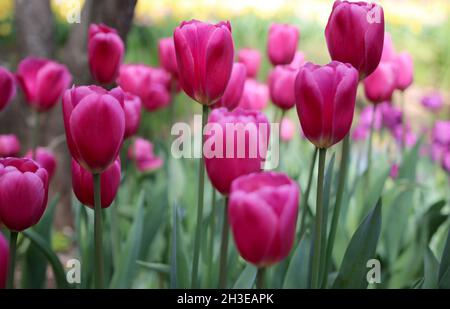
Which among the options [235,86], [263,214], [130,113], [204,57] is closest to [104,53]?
[130,113]

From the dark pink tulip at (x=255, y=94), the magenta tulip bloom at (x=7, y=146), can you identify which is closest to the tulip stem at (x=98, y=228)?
the dark pink tulip at (x=255, y=94)

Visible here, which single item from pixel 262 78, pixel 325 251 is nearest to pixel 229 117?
pixel 325 251

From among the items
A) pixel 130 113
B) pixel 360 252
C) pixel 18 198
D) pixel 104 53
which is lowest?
pixel 360 252

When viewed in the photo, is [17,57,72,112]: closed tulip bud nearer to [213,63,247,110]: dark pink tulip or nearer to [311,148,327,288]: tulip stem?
[213,63,247,110]: dark pink tulip

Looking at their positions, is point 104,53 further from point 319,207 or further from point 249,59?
point 249,59

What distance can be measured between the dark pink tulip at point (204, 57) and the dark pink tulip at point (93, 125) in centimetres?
14

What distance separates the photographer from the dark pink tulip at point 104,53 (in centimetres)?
129

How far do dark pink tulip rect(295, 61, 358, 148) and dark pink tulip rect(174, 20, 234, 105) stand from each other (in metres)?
0.13

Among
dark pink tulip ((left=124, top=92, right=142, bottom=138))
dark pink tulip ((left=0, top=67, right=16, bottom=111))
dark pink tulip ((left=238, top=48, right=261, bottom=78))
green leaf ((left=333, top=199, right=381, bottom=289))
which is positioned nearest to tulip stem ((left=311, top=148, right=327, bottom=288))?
green leaf ((left=333, top=199, right=381, bottom=289))

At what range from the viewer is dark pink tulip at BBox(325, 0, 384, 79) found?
0.99m

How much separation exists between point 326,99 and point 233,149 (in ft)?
0.44

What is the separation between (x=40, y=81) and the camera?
1550mm
